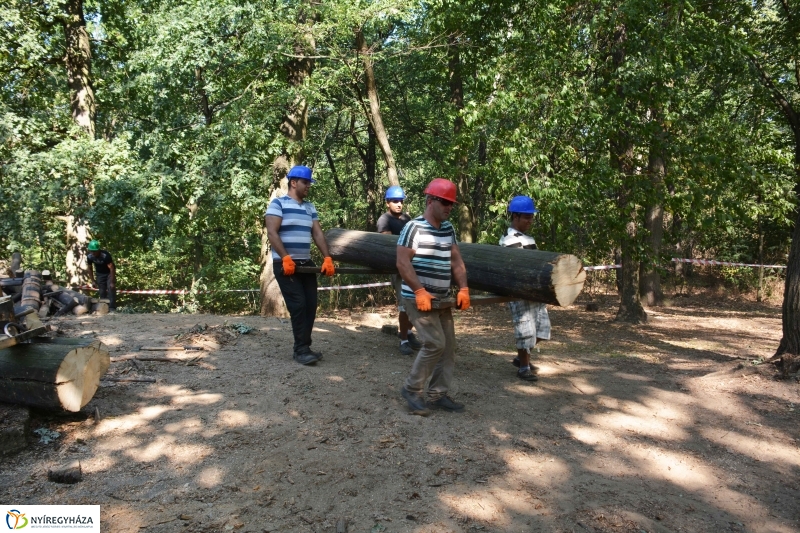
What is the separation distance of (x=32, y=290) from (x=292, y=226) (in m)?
7.29

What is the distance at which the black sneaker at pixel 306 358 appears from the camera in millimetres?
5969

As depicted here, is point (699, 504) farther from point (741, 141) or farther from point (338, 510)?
point (741, 141)


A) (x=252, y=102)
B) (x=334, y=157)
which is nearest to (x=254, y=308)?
(x=252, y=102)

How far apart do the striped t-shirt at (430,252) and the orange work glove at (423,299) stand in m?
0.20

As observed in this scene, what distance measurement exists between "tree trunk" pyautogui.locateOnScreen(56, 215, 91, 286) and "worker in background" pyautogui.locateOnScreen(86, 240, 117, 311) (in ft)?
11.6

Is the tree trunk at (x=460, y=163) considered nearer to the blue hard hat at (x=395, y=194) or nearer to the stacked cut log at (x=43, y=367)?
the blue hard hat at (x=395, y=194)

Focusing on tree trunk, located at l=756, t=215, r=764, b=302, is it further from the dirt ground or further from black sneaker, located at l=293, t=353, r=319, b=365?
black sneaker, located at l=293, t=353, r=319, b=365

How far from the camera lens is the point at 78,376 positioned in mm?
4188

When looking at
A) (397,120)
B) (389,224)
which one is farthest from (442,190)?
(397,120)

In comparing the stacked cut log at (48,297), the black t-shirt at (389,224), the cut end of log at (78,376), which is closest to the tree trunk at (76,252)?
the stacked cut log at (48,297)

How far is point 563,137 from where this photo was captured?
27.1 ft

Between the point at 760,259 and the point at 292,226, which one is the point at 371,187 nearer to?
the point at 760,259

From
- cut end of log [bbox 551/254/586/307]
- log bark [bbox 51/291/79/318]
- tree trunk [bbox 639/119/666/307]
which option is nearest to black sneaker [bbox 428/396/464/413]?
cut end of log [bbox 551/254/586/307]

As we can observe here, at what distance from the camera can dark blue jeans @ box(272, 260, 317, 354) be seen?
19.0 feet
